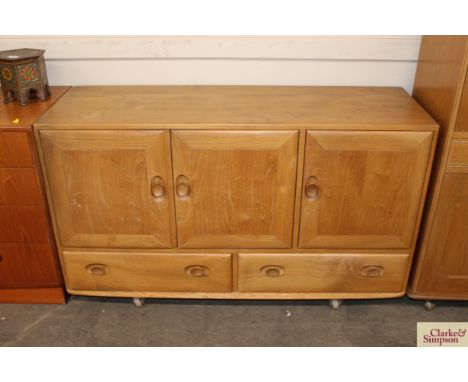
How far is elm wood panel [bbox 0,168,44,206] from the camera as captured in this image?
162 cm

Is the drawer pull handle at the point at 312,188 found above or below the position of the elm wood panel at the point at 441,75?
below

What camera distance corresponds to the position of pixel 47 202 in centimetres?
170

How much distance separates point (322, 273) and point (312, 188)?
1.23 feet

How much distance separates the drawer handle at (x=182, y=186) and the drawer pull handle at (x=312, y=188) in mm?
417

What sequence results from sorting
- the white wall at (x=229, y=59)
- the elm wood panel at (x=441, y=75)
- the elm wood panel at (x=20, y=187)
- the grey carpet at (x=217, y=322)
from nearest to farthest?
the elm wood panel at (x=441, y=75), the elm wood panel at (x=20, y=187), the grey carpet at (x=217, y=322), the white wall at (x=229, y=59)

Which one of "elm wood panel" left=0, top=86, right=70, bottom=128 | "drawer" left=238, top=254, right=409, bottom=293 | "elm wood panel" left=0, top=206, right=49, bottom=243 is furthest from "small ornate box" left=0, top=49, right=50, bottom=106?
"drawer" left=238, top=254, right=409, bottom=293

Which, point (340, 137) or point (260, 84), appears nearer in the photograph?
point (340, 137)

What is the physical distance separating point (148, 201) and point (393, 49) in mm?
1136

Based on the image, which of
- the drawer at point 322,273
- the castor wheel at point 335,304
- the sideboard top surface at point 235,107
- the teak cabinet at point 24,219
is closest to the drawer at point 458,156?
the sideboard top surface at point 235,107

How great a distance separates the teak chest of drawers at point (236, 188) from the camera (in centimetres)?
156

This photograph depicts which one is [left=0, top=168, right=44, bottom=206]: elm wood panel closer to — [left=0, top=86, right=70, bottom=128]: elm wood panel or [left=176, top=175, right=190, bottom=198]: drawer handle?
[left=0, top=86, right=70, bottom=128]: elm wood panel

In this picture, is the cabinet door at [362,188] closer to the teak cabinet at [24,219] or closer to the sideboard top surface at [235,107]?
the sideboard top surface at [235,107]
